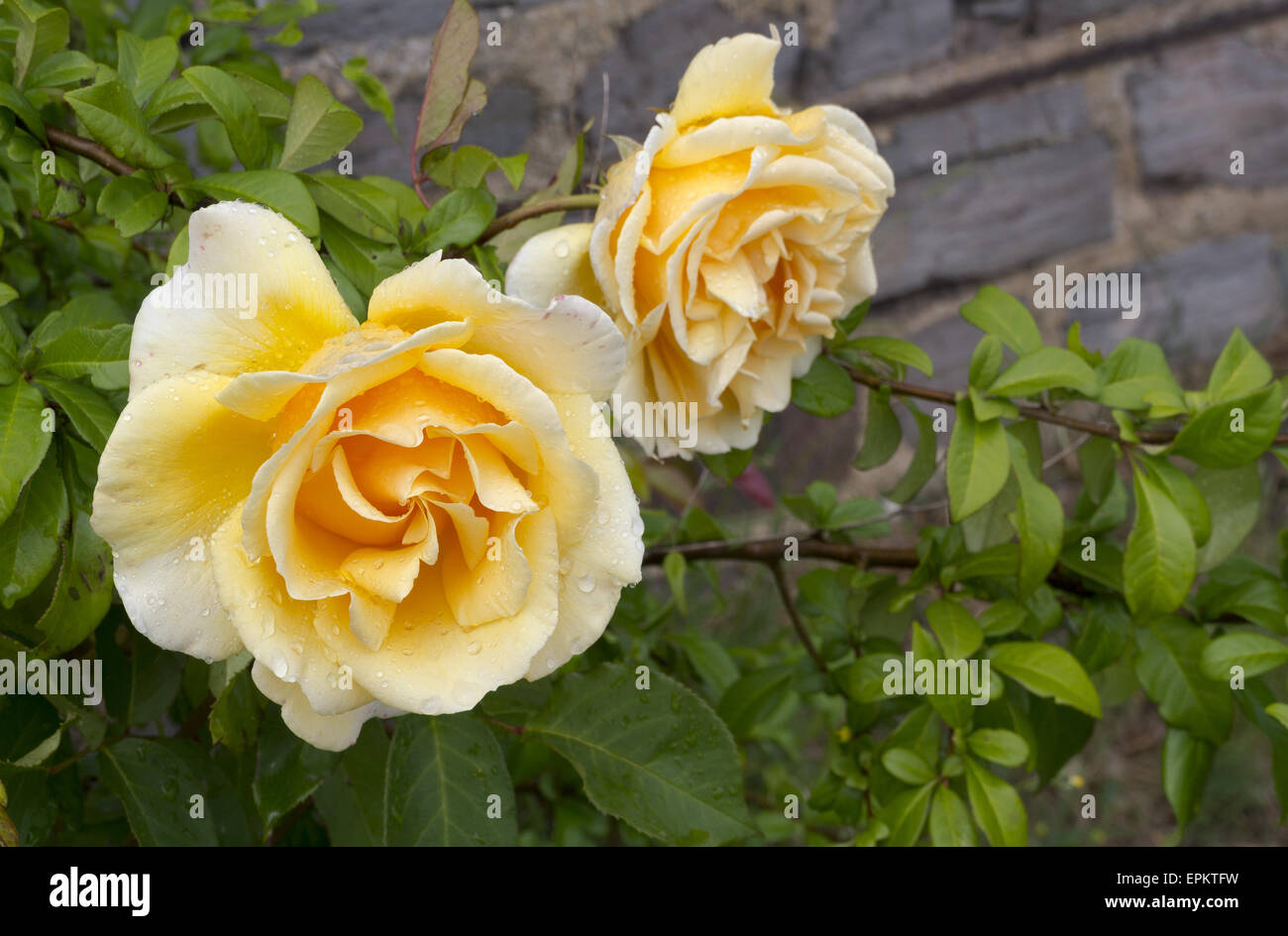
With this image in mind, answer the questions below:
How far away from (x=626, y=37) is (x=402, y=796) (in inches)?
49.0

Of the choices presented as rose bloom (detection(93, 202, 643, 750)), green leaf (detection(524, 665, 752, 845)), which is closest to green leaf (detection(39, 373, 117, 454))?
rose bloom (detection(93, 202, 643, 750))

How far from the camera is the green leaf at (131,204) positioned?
1.91 ft

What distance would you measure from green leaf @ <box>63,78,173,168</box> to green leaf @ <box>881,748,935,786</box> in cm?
61

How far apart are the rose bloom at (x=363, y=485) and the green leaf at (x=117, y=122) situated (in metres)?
0.14

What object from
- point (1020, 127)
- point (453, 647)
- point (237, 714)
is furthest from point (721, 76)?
point (1020, 127)

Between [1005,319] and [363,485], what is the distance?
55 centimetres

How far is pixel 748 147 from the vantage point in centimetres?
63

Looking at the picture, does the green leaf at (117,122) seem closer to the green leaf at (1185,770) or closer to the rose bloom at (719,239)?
the rose bloom at (719,239)

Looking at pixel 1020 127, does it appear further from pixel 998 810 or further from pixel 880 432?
pixel 998 810

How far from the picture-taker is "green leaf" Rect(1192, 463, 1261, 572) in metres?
0.80

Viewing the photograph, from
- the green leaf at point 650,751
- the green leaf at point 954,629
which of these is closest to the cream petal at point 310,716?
the green leaf at point 650,751

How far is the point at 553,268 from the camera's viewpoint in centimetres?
61

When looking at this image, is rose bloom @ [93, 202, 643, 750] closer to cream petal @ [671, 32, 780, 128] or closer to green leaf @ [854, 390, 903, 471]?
cream petal @ [671, 32, 780, 128]
